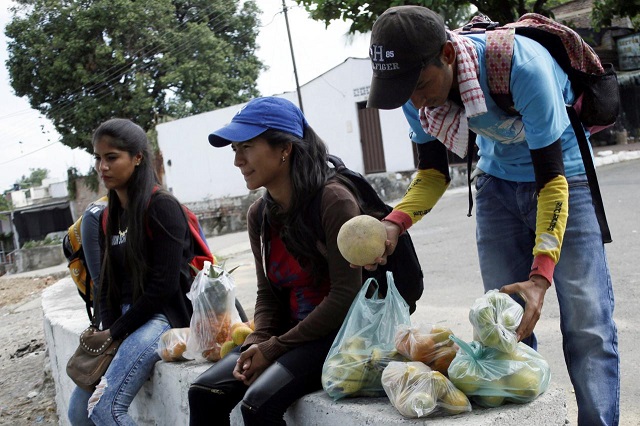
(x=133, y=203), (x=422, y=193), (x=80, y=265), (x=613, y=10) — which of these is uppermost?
(x=613, y=10)

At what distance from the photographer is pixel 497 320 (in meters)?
1.94

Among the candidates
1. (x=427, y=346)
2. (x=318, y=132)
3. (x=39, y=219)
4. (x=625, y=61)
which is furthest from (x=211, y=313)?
(x=39, y=219)

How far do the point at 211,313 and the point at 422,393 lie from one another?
1.43 metres

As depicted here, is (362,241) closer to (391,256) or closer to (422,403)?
(391,256)

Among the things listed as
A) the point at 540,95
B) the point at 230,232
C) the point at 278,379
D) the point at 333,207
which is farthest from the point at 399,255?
the point at 230,232

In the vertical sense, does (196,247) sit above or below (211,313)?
above

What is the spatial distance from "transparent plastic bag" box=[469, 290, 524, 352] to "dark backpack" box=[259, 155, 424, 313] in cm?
62

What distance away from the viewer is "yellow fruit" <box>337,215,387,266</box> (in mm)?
2203

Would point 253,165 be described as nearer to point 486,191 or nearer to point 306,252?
point 306,252

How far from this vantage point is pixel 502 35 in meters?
2.25

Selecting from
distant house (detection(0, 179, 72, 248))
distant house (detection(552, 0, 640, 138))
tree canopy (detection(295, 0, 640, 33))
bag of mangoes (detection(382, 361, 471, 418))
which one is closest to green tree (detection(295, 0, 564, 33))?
tree canopy (detection(295, 0, 640, 33))

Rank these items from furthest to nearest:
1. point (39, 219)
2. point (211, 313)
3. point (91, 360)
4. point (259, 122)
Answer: point (39, 219), point (91, 360), point (211, 313), point (259, 122)

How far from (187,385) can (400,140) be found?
19.2 metres

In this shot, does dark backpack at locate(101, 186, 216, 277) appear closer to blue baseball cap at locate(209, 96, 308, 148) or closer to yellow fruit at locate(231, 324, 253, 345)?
yellow fruit at locate(231, 324, 253, 345)
